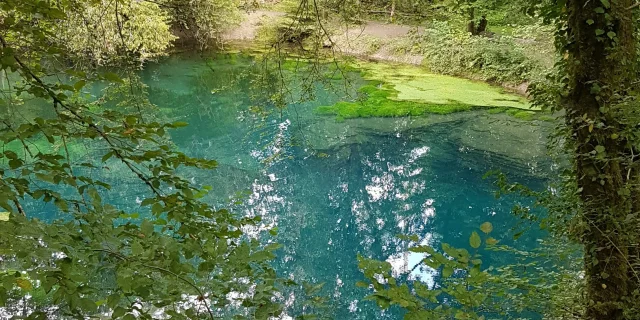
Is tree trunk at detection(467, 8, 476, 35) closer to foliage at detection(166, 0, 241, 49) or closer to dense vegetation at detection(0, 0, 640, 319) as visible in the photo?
foliage at detection(166, 0, 241, 49)

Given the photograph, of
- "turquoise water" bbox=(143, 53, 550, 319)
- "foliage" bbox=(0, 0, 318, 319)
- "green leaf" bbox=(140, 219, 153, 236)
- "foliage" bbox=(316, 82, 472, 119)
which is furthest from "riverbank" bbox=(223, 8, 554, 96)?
"green leaf" bbox=(140, 219, 153, 236)

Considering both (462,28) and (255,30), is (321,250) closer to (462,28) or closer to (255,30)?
(462,28)

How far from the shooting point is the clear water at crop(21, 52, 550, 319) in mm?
4922

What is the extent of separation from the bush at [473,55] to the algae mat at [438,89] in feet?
0.89

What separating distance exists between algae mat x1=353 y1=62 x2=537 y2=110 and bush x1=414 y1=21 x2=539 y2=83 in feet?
0.89

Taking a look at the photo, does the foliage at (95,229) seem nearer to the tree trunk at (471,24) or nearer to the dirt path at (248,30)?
the tree trunk at (471,24)

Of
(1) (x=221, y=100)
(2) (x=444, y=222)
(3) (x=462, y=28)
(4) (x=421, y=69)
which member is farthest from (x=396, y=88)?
(2) (x=444, y=222)

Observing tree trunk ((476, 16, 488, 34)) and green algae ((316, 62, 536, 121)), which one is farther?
tree trunk ((476, 16, 488, 34))

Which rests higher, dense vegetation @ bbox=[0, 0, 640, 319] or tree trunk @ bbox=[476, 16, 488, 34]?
dense vegetation @ bbox=[0, 0, 640, 319]

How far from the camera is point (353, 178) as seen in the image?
21.9 ft

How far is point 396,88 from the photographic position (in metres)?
10.4

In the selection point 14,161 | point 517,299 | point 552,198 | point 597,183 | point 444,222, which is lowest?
point 444,222

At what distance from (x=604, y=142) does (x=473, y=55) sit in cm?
961

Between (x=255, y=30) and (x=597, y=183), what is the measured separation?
45.8ft
